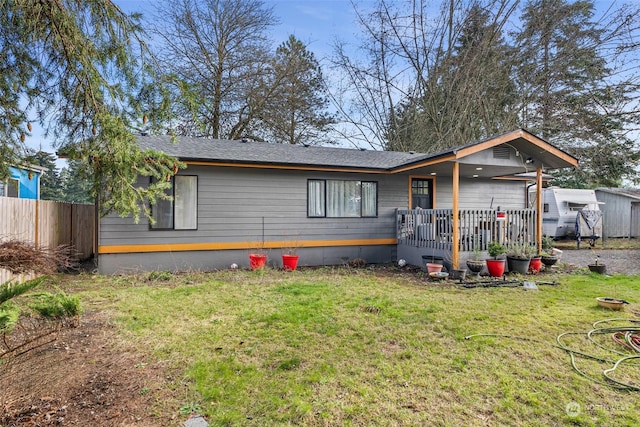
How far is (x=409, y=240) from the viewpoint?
9.18 metres

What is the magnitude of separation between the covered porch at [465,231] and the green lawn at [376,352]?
1.65 metres

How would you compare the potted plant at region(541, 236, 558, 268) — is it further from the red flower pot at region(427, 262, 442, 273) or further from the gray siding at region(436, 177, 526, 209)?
the red flower pot at region(427, 262, 442, 273)

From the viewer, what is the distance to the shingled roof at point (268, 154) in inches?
320

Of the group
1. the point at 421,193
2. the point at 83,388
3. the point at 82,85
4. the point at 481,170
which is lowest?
the point at 83,388

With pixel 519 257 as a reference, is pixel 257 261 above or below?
below

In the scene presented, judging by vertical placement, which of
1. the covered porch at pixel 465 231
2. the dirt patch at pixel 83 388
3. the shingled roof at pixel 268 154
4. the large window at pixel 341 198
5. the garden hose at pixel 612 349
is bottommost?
the dirt patch at pixel 83 388

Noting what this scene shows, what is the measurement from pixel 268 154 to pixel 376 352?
21.8ft

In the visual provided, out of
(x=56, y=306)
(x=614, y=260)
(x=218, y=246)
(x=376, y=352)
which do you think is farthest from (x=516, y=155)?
(x=56, y=306)

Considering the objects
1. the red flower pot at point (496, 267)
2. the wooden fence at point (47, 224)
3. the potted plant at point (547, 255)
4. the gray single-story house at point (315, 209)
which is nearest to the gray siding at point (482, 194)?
the gray single-story house at point (315, 209)

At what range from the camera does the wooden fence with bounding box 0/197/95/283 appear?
219 inches

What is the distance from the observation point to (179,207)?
8.11 meters

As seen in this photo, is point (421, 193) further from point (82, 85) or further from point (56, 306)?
point (56, 306)

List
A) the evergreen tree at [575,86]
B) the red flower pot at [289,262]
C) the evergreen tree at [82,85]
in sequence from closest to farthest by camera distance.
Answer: the evergreen tree at [82,85] < the red flower pot at [289,262] < the evergreen tree at [575,86]

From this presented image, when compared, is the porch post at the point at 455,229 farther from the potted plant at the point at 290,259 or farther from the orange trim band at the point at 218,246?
the potted plant at the point at 290,259
